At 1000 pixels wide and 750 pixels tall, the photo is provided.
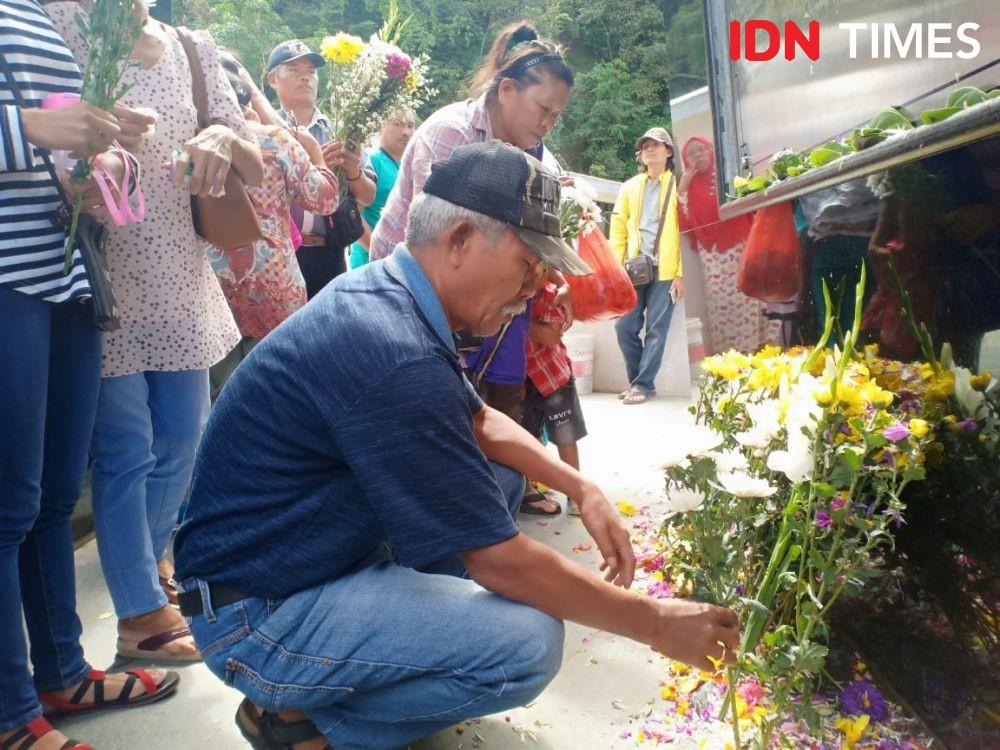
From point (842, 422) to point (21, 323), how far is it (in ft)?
5.81

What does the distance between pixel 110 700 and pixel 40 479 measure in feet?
2.19

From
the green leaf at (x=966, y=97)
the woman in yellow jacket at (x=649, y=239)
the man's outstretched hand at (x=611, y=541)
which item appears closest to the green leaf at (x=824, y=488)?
the man's outstretched hand at (x=611, y=541)

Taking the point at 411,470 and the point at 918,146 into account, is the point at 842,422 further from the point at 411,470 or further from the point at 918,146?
the point at 411,470

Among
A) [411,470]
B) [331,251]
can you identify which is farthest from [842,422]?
[331,251]

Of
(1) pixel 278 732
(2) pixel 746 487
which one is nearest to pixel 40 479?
(1) pixel 278 732

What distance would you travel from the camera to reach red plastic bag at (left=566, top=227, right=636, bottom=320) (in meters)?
3.45

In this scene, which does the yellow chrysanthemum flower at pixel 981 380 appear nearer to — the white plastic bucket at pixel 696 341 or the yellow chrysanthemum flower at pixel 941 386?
the yellow chrysanthemum flower at pixel 941 386

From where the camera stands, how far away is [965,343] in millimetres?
1439

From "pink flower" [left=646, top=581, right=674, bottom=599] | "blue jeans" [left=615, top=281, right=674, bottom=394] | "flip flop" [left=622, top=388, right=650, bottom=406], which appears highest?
"pink flower" [left=646, top=581, right=674, bottom=599]

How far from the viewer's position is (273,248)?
9.45 feet

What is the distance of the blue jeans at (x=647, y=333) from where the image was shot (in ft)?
21.0

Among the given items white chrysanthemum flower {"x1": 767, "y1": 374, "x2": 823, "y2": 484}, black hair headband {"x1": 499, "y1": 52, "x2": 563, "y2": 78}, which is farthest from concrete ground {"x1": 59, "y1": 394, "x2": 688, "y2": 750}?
black hair headband {"x1": 499, "y1": 52, "x2": 563, "y2": 78}

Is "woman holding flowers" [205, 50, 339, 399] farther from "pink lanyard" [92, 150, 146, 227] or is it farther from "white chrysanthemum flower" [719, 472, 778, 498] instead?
"white chrysanthemum flower" [719, 472, 778, 498]

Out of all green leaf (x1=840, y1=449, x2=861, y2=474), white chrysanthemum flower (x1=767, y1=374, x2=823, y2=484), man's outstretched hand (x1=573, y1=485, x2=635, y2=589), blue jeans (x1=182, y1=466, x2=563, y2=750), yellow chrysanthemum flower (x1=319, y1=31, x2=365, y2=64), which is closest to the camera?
green leaf (x1=840, y1=449, x2=861, y2=474)
